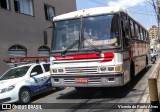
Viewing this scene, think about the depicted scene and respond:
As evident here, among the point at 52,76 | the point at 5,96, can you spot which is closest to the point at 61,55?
the point at 52,76

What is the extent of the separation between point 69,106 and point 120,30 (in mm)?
3122

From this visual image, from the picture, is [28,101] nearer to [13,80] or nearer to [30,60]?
[13,80]

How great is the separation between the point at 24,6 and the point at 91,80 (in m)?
14.7

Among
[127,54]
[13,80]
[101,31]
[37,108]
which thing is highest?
[101,31]

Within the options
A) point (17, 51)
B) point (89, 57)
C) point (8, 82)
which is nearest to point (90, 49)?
point (89, 57)

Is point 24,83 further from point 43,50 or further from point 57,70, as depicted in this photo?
point 43,50

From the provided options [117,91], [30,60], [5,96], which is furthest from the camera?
[30,60]

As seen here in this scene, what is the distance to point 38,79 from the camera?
1316cm

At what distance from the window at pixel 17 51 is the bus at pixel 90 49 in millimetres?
10324

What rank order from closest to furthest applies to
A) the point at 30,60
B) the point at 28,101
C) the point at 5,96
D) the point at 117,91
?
the point at 5,96, the point at 28,101, the point at 117,91, the point at 30,60

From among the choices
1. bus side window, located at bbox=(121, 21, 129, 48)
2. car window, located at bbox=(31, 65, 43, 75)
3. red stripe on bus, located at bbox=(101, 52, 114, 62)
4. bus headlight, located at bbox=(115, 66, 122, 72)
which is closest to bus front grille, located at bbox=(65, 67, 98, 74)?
red stripe on bus, located at bbox=(101, 52, 114, 62)

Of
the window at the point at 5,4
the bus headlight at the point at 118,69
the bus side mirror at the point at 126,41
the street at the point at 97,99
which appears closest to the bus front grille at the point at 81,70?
the bus headlight at the point at 118,69

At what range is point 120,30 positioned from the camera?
1137 cm

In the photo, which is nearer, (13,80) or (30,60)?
(13,80)
